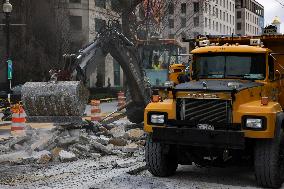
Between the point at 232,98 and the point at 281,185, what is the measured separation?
185 cm

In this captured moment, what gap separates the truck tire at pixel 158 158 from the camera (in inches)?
374

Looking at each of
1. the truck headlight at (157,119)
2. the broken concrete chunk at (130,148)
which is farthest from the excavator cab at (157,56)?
the truck headlight at (157,119)

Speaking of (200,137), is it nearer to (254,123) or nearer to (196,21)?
(254,123)

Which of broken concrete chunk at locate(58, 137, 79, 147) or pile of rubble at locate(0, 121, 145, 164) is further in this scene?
broken concrete chunk at locate(58, 137, 79, 147)

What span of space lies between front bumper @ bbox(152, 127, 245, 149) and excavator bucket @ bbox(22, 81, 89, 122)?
390 centimetres

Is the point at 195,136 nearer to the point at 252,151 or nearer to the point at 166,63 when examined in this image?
the point at 252,151

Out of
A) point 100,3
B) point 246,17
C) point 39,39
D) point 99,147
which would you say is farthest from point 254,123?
point 246,17

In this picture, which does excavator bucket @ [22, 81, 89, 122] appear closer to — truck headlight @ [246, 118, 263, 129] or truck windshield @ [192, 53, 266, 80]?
truck windshield @ [192, 53, 266, 80]

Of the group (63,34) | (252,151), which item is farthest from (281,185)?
(63,34)

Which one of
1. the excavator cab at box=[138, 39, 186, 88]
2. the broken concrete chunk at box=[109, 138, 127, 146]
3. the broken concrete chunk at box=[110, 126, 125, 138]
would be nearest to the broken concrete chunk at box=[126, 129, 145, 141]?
the broken concrete chunk at box=[110, 126, 125, 138]

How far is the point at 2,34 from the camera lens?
4688 cm

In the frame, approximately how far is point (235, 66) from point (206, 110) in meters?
1.47

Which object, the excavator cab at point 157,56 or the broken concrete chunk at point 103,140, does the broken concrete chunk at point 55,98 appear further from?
the excavator cab at point 157,56

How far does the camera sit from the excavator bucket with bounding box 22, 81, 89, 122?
41.1 feet
